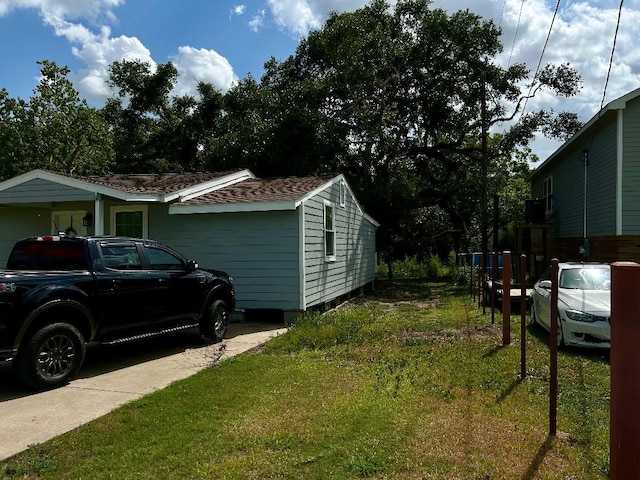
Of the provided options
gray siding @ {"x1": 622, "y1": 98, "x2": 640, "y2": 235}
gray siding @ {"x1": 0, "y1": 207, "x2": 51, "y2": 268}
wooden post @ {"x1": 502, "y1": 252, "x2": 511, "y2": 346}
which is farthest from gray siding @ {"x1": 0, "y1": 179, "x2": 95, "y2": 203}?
gray siding @ {"x1": 622, "y1": 98, "x2": 640, "y2": 235}

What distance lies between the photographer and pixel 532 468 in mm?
3547

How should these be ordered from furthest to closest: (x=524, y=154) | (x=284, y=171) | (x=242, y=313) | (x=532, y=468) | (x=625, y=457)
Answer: (x=524, y=154) → (x=284, y=171) → (x=242, y=313) → (x=532, y=468) → (x=625, y=457)

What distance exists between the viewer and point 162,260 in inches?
295

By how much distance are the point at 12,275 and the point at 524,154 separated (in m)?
39.9

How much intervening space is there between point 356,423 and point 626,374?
242 centimetres

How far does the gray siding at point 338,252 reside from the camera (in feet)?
35.6

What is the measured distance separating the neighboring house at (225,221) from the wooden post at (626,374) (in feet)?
25.6

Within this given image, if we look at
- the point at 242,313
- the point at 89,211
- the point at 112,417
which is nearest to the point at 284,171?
the point at 89,211

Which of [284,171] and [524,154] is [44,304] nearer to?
[284,171]

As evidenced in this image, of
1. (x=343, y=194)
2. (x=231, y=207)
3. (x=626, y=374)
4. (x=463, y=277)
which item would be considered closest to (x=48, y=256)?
(x=231, y=207)

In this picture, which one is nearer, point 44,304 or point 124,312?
point 44,304

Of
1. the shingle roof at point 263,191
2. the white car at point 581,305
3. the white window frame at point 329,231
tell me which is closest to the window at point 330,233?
the white window frame at point 329,231

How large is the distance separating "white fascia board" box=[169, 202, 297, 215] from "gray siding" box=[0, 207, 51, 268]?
14.5 feet

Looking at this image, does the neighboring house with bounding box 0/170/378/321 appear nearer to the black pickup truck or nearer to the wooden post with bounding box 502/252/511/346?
the black pickup truck
